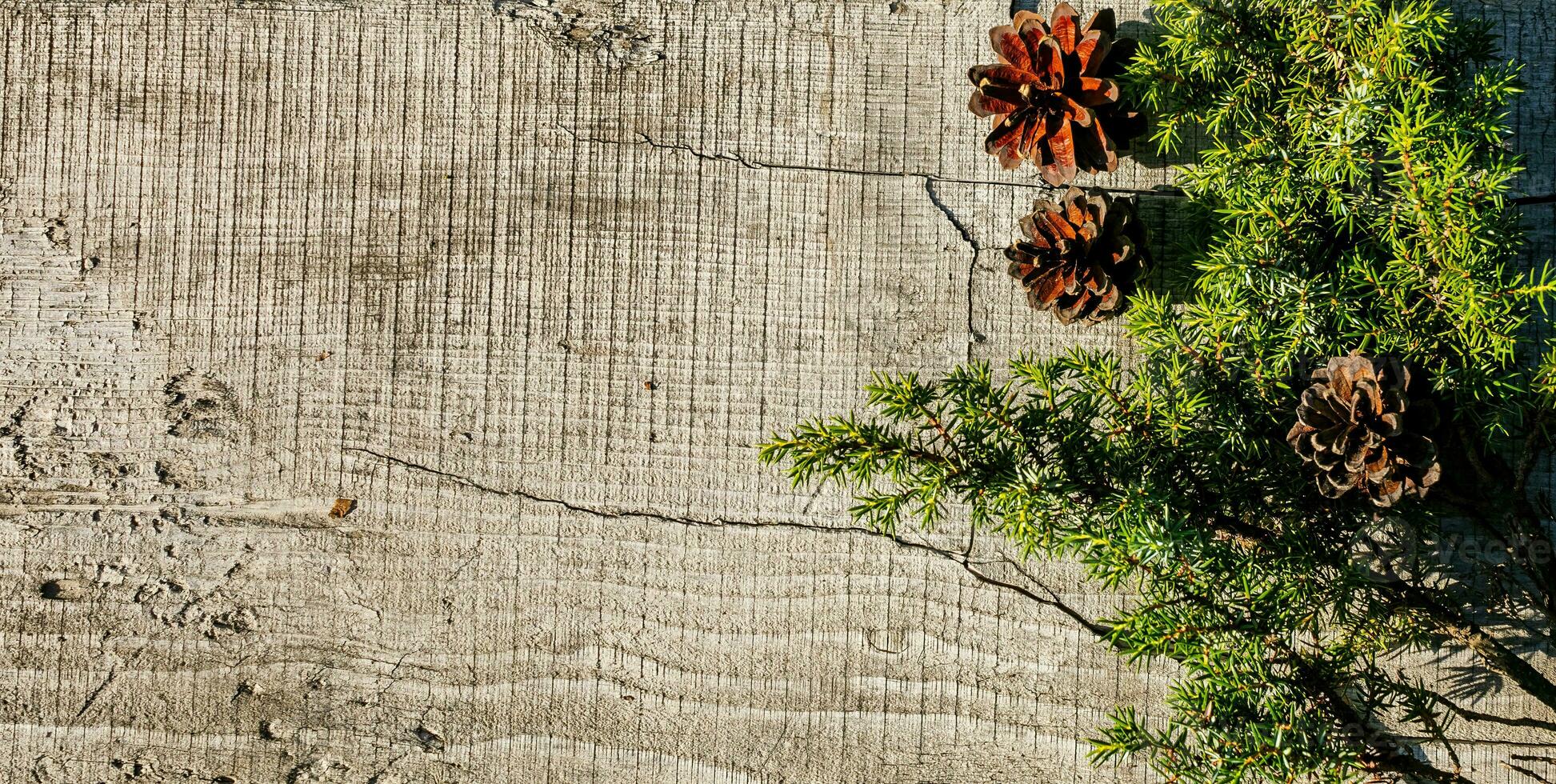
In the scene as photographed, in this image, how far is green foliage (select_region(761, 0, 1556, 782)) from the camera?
2.81 feet

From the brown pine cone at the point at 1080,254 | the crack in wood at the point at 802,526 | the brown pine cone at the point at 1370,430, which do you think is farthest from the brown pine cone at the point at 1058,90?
the crack in wood at the point at 802,526

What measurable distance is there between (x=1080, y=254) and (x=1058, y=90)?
19 centimetres

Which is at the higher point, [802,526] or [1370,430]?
[1370,430]

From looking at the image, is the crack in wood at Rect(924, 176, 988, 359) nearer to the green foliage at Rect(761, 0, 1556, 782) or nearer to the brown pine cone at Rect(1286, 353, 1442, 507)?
the green foliage at Rect(761, 0, 1556, 782)

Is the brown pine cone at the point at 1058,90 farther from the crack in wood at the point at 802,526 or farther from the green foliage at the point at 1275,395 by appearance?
the crack in wood at the point at 802,526

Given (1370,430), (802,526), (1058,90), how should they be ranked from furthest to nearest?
(802,526), (1058,90), (1370,430)

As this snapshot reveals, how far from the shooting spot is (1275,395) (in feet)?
3.15

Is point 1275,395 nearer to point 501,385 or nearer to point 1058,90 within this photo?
point 1058,90

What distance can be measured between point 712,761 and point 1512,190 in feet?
4.03

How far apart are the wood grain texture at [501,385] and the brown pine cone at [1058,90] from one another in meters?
0.11

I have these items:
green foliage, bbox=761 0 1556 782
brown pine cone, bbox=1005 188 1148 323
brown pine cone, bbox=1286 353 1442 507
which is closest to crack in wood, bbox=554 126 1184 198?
brown pine cone, bbox=1005 188 1148 323

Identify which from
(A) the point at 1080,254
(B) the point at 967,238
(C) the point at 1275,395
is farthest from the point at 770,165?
(C) the point at 1275,395

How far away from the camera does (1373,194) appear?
100 centimetres

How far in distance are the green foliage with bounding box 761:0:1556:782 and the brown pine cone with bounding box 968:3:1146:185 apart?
0.06 m
